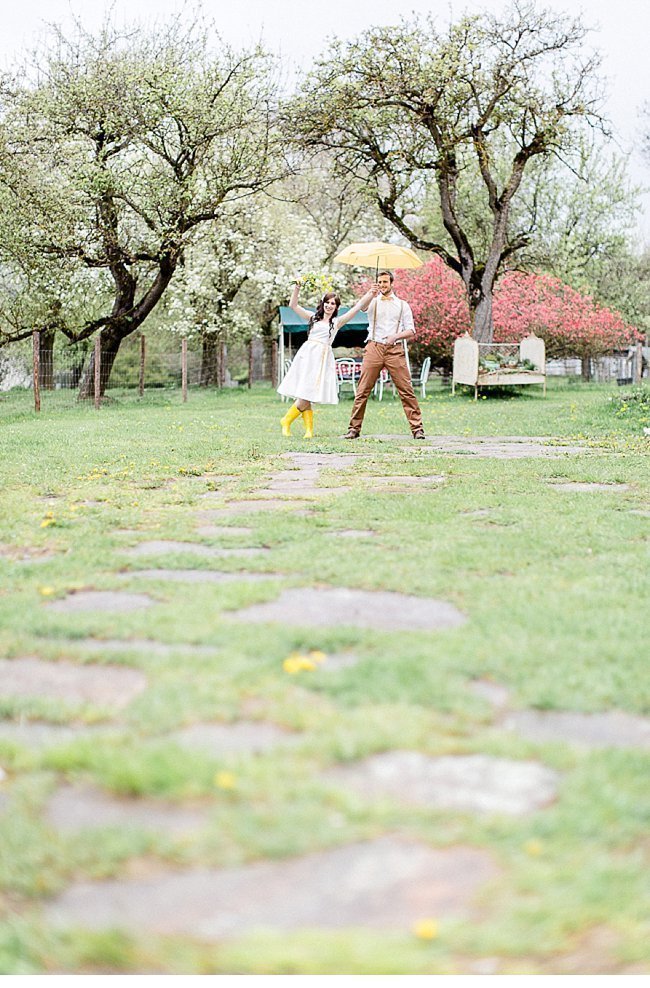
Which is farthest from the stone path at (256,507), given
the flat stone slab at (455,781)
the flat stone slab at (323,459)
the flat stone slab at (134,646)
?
the flat stone slab at (455,781)

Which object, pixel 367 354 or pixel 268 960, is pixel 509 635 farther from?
pixel 367 354

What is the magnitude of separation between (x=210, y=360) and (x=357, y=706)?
26.3 m

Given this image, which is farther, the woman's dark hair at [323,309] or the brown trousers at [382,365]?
the woman's dark hair at [323,309]

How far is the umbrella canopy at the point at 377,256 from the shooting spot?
1366cm

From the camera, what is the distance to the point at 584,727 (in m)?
2.39

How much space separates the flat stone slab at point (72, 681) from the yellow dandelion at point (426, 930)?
1.15 meters

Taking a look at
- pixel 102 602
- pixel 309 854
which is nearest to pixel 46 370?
pixel 102 602

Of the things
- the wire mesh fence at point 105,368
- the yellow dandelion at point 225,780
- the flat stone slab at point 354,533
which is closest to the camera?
the yellow dandelion at point 225,780

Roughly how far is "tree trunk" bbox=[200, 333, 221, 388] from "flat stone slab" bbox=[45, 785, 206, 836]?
23.5 meters

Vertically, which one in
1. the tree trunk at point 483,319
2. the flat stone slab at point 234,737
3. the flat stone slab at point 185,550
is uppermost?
the tree trunk at point 483,319

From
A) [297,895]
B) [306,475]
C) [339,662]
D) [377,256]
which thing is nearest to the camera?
[297,895]

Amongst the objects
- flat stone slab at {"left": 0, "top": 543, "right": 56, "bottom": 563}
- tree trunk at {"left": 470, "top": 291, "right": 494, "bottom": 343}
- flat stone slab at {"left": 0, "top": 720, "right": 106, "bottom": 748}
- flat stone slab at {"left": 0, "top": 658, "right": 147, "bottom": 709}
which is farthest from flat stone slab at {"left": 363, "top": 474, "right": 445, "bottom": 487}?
tree trunk at {"left": 470, "top": 291, "right": 494, "bottom": 343}

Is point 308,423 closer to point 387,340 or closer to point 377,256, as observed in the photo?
point 387,340

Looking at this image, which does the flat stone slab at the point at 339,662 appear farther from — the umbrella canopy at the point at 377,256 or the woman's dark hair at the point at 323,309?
the umbrella canopy at the point at 377,256
